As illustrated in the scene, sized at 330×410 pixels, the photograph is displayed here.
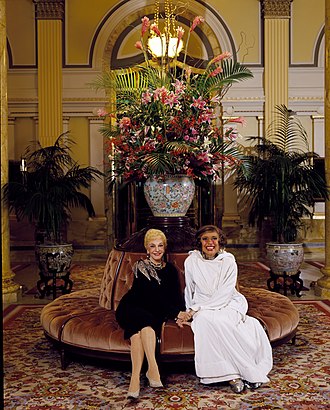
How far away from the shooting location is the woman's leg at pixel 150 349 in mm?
3777

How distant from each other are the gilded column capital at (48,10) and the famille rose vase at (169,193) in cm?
728

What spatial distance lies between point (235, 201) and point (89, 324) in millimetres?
7310

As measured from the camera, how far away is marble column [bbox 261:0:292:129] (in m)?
11.1

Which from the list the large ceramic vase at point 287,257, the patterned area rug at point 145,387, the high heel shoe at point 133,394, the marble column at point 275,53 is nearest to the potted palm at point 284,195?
the large ceramic vase at point 287,257

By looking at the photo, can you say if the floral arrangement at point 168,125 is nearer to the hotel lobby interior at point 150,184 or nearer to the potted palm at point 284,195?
the hotel lobby interior at point 150,184

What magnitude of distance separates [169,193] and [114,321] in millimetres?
1207

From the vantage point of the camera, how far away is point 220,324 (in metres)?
3.88

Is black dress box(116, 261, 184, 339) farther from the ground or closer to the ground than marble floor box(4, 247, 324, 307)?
farther from the ground

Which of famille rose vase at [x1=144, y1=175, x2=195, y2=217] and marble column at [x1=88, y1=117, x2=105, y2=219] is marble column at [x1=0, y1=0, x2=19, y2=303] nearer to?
famille rose vase at [x1=144, y1=175, x2=195, y2=217]

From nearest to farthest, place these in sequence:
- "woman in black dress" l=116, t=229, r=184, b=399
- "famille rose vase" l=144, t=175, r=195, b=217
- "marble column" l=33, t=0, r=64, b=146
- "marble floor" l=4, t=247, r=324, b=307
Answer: "woman in black dress" l=116, t=229, r=184, b=399
"famille rose vase" l=144, t=175, r=195, b=217
"marble floor" l=4, t=247, r=324, b=307
"marble column" l=33, t=0, r=64, b=146


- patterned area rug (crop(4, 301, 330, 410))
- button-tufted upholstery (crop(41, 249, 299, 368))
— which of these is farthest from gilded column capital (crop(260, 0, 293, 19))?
patterned area rug (crop(4, 301, 330, 410))

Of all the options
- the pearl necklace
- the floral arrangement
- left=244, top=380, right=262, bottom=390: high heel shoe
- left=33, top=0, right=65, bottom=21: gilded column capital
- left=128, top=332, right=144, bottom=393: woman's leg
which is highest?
left=33, top=0, right=65, bottom=21: gilded column capital

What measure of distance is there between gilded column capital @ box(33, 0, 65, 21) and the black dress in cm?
828

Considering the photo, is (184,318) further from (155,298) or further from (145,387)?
(145,387)
